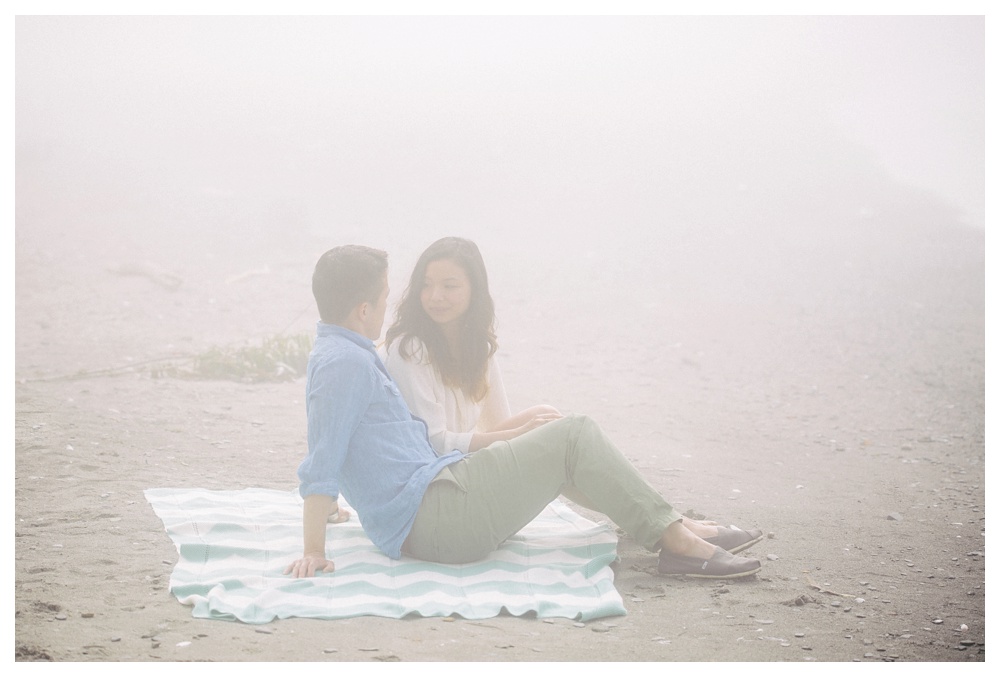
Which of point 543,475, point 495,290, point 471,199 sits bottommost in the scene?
point 543,475

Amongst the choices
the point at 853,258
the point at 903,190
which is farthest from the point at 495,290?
the point at 903,190

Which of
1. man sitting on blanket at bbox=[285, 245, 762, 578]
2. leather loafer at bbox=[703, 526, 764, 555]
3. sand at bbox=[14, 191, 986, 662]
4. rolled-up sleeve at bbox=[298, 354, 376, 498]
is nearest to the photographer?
sand at bbox=[14, 191, 986, 662]

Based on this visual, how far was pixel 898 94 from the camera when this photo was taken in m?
8.60

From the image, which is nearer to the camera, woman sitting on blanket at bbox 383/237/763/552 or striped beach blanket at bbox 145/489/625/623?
striped beach blanket at bbox 145/489/625/623

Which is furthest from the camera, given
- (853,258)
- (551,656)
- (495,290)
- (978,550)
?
(853,258)

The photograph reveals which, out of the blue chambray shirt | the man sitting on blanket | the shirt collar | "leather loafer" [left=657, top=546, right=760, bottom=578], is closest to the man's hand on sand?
the man sitting on blanket

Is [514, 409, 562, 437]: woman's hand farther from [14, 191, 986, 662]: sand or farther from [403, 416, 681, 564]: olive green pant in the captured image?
[14, 191, 986, 662]: sand

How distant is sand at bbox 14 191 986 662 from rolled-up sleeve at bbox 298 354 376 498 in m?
0.34

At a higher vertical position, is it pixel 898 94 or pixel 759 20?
pixel 759 20

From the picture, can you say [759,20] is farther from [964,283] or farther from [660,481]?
[660,481]

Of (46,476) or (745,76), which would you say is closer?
(46,476)

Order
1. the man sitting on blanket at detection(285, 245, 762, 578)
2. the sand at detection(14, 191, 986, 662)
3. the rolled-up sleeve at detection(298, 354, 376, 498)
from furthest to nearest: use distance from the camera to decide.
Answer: the man sitting on blanket at detection(285, 245, 762, 578) → the rolled-up sleeve at detection(298, 354, 376, 498) → the sand at detection(14, 191, 986, 662)

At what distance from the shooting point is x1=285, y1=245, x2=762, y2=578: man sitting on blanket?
7.76 ft

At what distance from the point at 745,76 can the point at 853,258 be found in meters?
2.24
